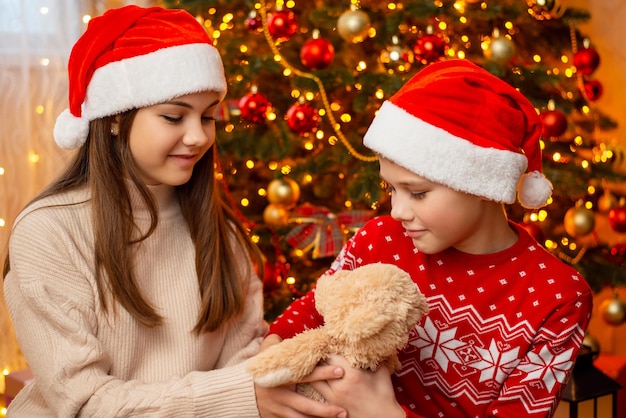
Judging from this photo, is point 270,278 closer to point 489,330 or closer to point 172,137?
point 172,137

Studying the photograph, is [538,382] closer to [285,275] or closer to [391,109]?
[391,109]

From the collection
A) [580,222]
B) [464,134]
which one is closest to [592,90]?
[580,222]

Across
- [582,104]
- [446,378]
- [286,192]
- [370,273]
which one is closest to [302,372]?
[370,273]

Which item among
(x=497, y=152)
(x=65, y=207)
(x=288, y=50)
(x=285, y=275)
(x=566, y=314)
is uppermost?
(x=497, y=152)

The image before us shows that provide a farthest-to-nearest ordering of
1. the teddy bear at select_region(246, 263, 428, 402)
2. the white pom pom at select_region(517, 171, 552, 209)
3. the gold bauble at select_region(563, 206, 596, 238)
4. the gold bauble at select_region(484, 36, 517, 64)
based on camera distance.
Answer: the gold bauble at select_region(563, 206, 596, 238)
the gold bauble at select_region(484, 36, 517, 64)
the white pom pom at select_region(517, 171, 552, 209)
the teddy bear at select_region(246, 263, 428, 402)

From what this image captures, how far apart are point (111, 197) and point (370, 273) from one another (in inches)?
23.8

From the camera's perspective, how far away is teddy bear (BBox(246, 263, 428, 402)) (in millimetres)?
1242

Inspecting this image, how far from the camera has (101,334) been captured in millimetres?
1532

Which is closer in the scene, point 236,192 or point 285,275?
point 285,275

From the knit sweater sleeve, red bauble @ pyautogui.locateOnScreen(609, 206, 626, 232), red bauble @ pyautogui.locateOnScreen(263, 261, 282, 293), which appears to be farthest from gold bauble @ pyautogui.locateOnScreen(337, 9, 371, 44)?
the knit sweater sleeve

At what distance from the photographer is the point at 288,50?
3.03 meters

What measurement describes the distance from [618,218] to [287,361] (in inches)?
80.6

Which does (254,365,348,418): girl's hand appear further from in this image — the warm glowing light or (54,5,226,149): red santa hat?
the warm glowing light

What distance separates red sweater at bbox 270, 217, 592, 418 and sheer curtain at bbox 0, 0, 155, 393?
142 cm
